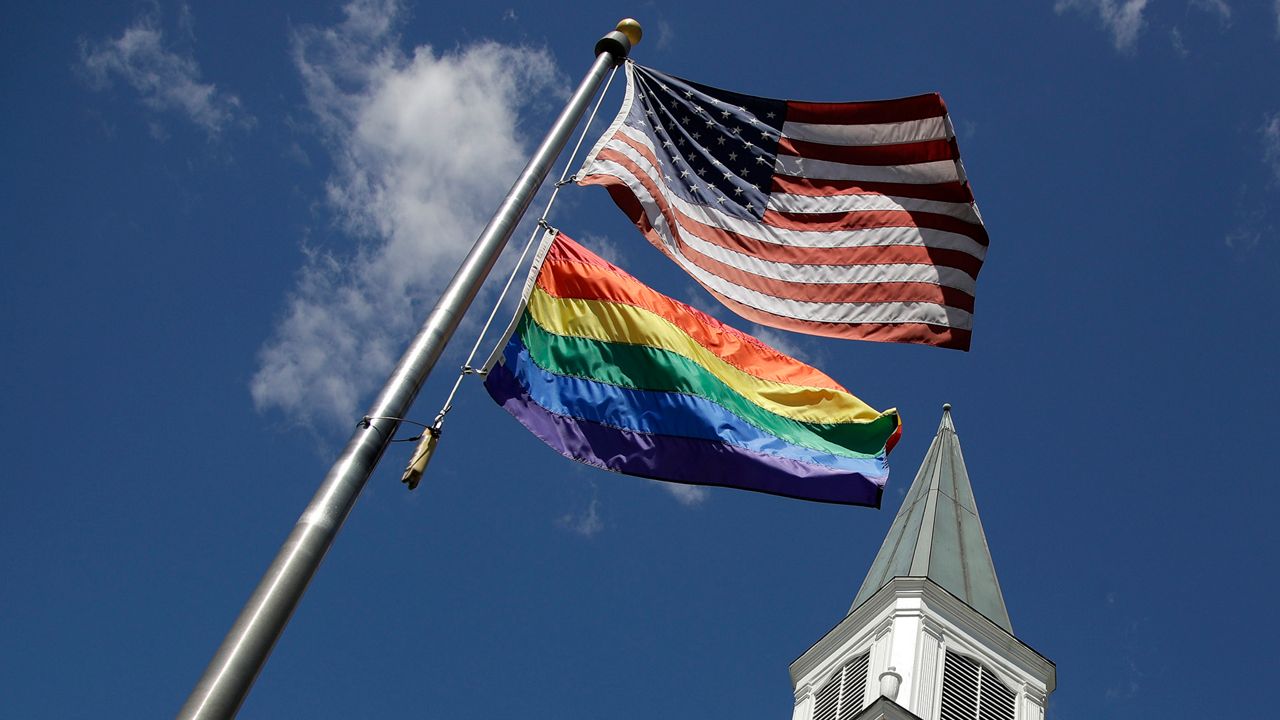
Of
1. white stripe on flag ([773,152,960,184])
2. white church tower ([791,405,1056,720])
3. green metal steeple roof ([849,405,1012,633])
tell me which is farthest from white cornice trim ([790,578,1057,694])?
white stripe on flag ([773,152,960,184])

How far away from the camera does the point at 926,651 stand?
31062 millimetres

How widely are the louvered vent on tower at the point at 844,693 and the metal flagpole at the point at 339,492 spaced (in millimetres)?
23375

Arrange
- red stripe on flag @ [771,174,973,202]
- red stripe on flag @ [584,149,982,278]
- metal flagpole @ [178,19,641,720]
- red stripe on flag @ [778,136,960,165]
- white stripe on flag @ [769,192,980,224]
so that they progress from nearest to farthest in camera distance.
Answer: metal flagpole @ [178,19,641,720], red stripe on flag @ [584,149,982,278], white stripe on flag @ [769,192,980,224], red stripe on flag @ [771,174,973,202], red stripe on flag @ [778,136,960,165]

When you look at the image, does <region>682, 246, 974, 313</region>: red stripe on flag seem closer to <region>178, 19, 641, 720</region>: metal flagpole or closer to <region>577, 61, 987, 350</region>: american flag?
<region>577, 61, 987, 350</region>: american flag

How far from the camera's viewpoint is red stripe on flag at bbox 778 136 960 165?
48.4ft

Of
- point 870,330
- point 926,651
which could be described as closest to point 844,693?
point 926,651

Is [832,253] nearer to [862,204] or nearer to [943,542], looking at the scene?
[862,204]

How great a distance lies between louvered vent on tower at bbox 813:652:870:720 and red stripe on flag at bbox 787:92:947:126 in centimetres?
1970

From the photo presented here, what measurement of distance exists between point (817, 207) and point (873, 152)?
0.97m

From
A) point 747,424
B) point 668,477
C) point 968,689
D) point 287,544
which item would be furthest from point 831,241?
point 968,689

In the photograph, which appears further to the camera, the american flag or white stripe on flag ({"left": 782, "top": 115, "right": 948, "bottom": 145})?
white stripe on flag ({"left": 782, "top": 115, "right": 948, "bottom": 145})

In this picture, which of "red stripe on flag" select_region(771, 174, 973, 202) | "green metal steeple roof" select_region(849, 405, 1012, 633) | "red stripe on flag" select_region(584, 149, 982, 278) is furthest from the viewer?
"green metal steeple roof" select_region(849, 405, 1012, 633)

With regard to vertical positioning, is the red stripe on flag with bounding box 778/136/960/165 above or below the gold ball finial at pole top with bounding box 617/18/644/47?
above

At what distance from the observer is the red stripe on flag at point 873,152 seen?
14.8 meters
